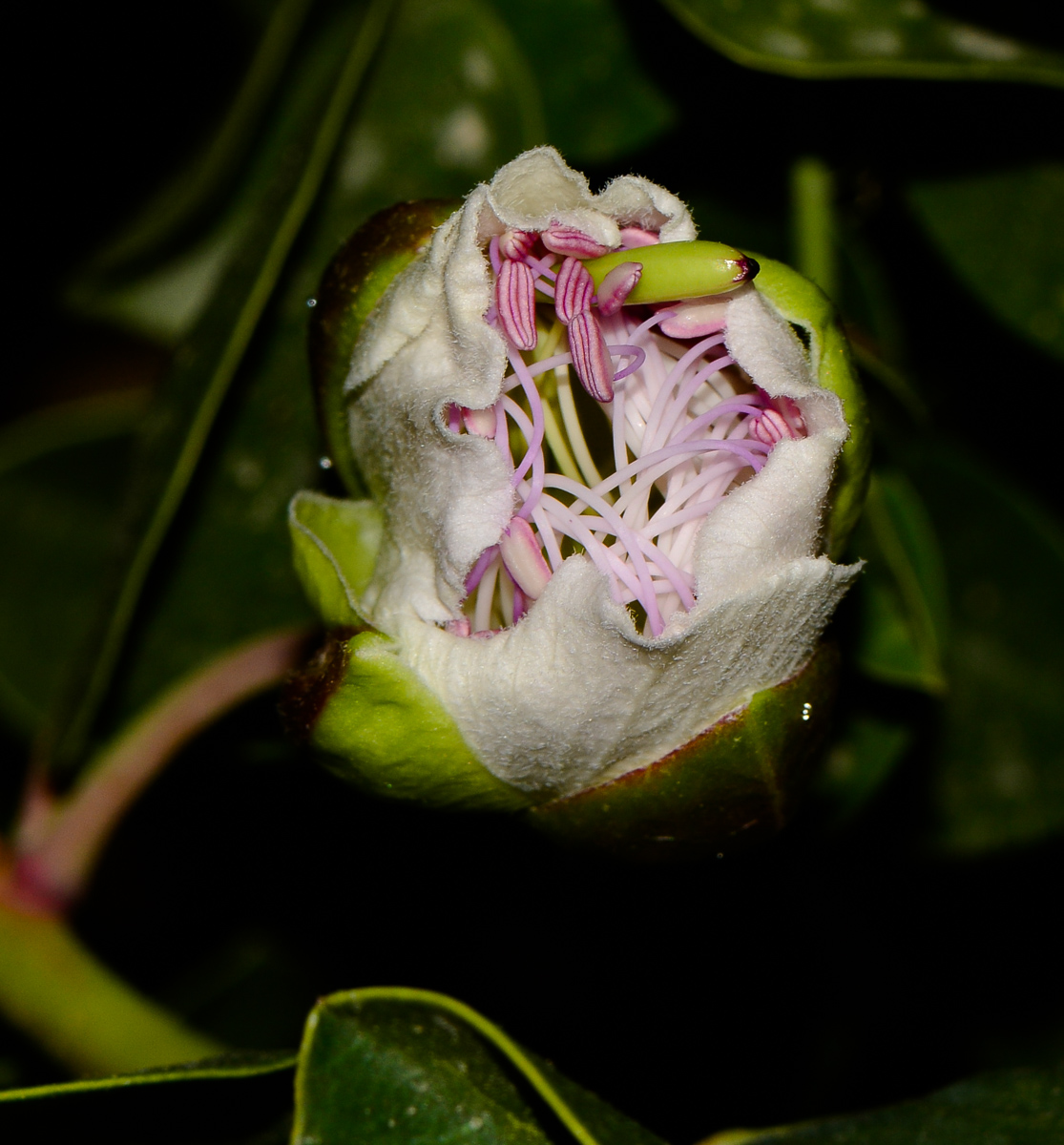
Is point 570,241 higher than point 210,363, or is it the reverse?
point 570,241

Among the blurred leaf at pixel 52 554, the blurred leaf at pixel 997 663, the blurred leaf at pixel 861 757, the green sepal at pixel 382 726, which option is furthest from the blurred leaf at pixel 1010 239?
the blurred leaf at pixel 52 554

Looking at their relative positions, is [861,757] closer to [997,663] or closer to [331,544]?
[997,663]

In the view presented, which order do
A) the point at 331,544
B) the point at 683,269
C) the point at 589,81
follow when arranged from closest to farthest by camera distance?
the point at 683,269
the point at 331,544
the point at 589,81

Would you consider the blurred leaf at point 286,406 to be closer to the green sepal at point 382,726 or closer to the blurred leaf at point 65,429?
the blurred leaf at point 65,429

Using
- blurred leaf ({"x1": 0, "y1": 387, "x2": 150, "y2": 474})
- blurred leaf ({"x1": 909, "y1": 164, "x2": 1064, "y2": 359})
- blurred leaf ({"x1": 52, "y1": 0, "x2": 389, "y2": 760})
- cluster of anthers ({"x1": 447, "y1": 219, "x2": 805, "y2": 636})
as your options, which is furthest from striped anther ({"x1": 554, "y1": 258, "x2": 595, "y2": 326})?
blurred leaf ({"x1": 0, "y1": 387, "x2": 150, "y2": 474})

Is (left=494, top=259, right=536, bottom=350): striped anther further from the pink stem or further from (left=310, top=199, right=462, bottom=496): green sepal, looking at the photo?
the pink stem

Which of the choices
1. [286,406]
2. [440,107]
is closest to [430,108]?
[440,107]

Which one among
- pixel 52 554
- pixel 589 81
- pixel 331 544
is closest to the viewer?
→ pixel 331 544
